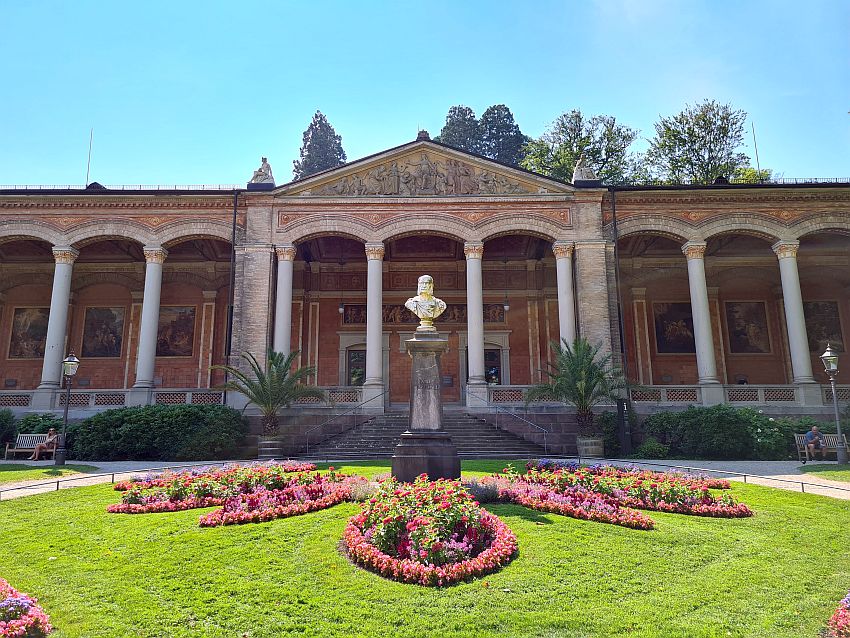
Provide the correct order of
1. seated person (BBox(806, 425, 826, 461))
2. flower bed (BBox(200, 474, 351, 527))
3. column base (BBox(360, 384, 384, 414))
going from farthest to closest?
column base (BBox(360, 384, 384, 414)), seated person (BBox(806, 425, 826, 461)), flower bed (BBox(200, 474, 351, 527))

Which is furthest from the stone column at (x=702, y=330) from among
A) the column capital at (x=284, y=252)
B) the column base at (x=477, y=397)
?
the column capital at (x=284, y=252)

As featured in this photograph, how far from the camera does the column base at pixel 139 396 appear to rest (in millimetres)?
20688

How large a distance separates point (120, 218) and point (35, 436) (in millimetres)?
9423

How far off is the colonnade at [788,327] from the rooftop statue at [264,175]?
17138mm

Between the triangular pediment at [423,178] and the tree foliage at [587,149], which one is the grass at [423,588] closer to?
the triangular pediment at [423,178]

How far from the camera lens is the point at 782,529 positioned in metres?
7.51

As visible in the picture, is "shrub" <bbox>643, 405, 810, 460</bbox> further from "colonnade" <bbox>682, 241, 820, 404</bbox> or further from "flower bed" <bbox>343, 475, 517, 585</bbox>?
"flower bed" <bbox>343, 475, 517, 585</bbox>

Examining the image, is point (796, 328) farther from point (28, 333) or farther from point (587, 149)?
point (28, 333)

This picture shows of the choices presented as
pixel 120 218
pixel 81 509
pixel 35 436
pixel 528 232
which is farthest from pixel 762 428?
pixel 120 218

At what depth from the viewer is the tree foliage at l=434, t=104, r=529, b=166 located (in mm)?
47625

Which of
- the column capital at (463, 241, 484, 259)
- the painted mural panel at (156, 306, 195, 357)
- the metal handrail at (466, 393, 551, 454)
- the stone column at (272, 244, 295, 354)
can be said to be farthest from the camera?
the painted mural panel at (156, 306, 195, 357)

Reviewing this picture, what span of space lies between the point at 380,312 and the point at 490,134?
31593 mm

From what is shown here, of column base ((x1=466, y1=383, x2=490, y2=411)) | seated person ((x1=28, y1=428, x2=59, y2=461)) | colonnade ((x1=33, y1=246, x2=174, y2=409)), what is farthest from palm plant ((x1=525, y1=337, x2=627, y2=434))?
seated person ((x1=28, y1=428, x2=59, y2=461))

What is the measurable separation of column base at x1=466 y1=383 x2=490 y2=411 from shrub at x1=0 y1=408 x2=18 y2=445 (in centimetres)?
1509
